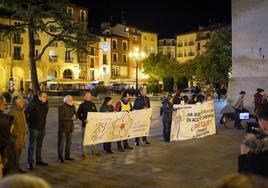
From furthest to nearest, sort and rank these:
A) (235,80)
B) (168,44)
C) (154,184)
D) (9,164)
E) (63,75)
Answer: (168,44), (63,75), (235,80), (154,184), (9,164)

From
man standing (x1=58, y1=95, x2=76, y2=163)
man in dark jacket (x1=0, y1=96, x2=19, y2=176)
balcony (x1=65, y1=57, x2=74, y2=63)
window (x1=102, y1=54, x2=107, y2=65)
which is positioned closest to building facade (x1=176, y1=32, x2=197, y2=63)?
window (x1=102, y1=54, x2=107, y2=65)

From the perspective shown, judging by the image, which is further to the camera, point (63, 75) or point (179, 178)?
point (63, 75)

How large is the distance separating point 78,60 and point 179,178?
72.0 m

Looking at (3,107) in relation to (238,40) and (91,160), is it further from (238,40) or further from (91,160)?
(238,40)

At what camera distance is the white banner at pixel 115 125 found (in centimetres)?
1146

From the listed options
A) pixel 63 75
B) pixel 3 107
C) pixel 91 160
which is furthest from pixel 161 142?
pixel 63 75

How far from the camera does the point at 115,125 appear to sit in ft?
40.2

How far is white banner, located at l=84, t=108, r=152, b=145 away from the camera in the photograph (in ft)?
37.6

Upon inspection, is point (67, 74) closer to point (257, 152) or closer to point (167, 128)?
point (167, 128)

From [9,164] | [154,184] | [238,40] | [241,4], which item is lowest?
[154,184]

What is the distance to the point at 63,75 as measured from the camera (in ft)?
251

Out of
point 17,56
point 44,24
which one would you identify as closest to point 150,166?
point 44,24

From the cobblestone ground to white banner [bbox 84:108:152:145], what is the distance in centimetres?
48

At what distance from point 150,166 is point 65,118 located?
2495 millimetres
